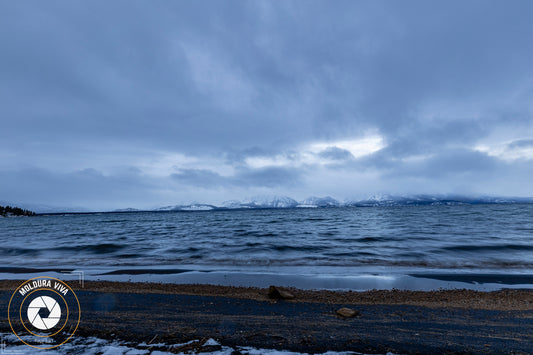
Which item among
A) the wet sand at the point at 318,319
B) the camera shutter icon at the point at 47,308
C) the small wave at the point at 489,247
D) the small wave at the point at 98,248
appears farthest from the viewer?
the small wave at the point at 98,248

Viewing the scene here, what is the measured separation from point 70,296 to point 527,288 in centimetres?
1616

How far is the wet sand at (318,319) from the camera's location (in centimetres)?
439

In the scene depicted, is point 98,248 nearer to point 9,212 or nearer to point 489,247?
point 489,247

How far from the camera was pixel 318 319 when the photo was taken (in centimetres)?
556

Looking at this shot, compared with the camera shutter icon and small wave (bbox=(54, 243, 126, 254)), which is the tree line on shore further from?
the camera shutter icon

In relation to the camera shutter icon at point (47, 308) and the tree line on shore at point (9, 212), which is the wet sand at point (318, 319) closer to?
the camera shutter icon at point (47, 308)

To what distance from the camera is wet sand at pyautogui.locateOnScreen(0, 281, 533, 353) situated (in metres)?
4.39

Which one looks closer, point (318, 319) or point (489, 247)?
point (318, 319)

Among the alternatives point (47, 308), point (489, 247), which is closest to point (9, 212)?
point (47, 308)

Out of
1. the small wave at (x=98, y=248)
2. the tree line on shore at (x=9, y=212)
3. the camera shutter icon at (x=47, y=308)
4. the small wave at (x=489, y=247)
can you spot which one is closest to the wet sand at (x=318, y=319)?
the camera shutter icon at (x=47, y=308)

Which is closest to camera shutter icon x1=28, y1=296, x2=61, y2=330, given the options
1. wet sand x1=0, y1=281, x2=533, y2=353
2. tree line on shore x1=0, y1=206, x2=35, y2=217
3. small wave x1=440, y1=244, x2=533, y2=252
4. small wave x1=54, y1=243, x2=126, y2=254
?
wet sand x1=0, y1=281, x2=533, y2=353

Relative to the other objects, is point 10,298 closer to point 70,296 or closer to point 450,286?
point 70,296

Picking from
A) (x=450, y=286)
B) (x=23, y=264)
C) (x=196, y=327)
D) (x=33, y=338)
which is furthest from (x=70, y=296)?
(x=450, y=286)

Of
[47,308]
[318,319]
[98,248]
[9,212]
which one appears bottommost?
[98,248]
